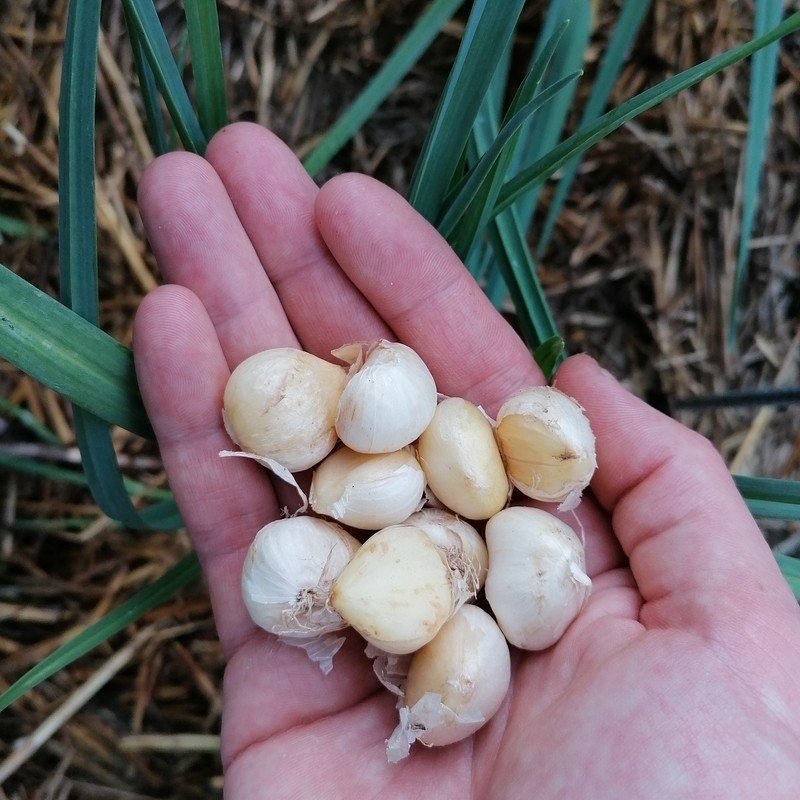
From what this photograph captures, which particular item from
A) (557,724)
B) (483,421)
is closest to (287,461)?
(483,421)

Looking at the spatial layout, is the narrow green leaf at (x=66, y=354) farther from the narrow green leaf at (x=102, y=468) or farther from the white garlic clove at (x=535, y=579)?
the white garlic clove at (x=535, y=579)

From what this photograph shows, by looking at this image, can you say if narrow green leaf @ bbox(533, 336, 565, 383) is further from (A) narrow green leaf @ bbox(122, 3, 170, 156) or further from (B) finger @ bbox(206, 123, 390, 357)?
(A) narrow green leaf @ bbox(122, 3, 170, 156)

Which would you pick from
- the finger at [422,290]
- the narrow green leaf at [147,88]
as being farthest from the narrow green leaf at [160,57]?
the finger at [422,290]

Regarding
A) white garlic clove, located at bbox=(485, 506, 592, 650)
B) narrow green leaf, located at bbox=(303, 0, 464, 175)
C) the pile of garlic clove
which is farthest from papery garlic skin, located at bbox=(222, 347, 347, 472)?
narrow green leaf, located at bbox=(303, 0, 464, 175)

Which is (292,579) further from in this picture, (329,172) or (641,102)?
(329,172)

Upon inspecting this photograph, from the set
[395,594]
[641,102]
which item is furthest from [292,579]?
[641,102]

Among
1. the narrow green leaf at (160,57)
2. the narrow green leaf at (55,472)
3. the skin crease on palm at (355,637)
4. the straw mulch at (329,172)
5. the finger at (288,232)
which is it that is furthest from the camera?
the straw mulch at (329,172)

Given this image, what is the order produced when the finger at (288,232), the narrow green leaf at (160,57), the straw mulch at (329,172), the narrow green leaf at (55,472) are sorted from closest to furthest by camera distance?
the narrow green leaf at (160,57) → the finger at (288,232) → the narrow green leaf at (55,472) → the straw mulch at (329,172)

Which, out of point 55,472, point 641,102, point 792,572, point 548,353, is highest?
point 641,102
